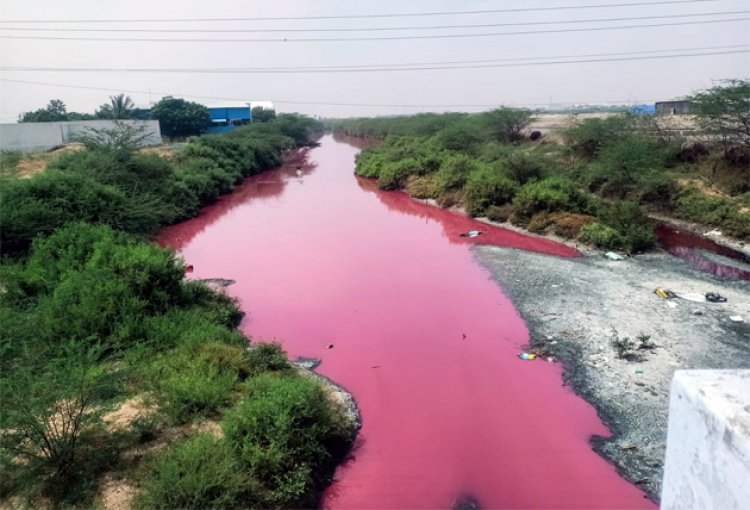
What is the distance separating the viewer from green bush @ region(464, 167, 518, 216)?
19.5 metres

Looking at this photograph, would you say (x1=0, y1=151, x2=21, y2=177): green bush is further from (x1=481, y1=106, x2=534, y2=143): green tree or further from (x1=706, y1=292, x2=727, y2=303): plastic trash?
(x1=481, y1=106, x2=534, y2=143): green tree

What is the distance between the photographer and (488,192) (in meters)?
19.5

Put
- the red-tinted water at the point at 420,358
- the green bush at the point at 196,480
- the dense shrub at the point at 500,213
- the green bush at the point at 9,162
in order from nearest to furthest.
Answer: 1. the green bush at the point at 196,480
2. the red-tinted water at the point at 420,358
3. the green bush at the point at 9,162
4. the dense shrub at the point at 500,213

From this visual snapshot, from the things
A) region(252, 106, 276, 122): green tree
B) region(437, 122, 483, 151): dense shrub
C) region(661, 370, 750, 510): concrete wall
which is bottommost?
region(661, 370, 750, 510): concrete wall

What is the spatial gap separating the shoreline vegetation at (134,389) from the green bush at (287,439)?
16mm

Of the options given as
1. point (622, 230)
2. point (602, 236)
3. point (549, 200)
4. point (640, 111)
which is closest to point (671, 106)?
point (640, 111)

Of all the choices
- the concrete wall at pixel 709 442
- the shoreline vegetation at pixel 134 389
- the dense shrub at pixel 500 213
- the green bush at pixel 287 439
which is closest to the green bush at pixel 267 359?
the shoreline vegetation at pixel 134 389

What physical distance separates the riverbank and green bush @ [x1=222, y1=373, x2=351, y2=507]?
10.7 ft

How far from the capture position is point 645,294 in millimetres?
10648

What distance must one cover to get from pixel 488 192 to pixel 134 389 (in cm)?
1535

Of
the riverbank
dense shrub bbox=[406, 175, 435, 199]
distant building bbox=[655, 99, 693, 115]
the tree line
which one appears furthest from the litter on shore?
the tree line

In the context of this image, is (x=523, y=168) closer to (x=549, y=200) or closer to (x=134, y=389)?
(x=549, y=200)

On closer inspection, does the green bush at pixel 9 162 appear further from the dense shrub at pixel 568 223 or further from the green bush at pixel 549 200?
the dense shrub at pixel 568 223

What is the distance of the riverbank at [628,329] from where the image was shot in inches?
251
